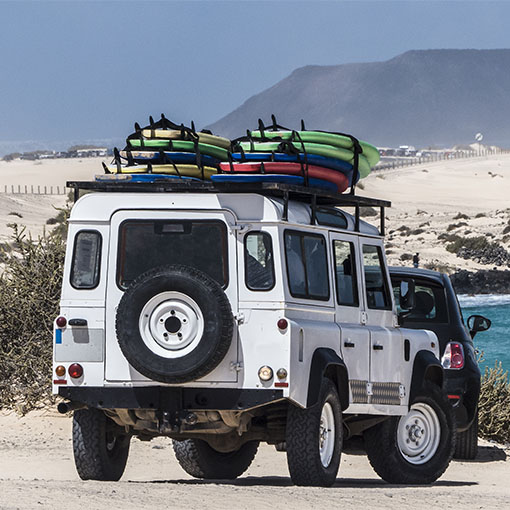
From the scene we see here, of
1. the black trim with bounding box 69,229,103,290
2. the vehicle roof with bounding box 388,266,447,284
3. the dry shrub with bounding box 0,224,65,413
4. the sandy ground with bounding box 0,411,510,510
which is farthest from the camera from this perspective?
the dry shrub with bounding box 0,224,65,413

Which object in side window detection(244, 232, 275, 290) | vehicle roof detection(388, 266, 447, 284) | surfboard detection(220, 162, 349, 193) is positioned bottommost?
side window detection(244, 232, 275, 290)

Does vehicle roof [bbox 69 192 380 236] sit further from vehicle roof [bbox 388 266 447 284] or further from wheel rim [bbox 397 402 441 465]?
→ vehicle roof [bbox 388 266 447 284]

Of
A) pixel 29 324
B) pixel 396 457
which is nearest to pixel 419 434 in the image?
pixel 396 457

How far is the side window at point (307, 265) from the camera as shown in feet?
28.9

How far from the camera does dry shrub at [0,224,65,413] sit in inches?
569

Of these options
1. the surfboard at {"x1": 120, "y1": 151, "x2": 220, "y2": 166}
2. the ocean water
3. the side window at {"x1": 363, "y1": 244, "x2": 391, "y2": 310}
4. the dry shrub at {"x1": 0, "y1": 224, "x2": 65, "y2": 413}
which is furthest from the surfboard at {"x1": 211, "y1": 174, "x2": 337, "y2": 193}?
the ocean water

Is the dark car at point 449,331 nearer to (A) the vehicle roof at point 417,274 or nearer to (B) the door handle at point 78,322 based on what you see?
(A) the vehicle roof at point 417,274

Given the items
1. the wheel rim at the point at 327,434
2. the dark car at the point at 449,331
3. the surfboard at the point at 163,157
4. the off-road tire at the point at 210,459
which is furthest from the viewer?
the dark car at the point at 449,331

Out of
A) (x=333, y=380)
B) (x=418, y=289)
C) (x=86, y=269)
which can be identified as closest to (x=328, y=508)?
(x=333, y=380)

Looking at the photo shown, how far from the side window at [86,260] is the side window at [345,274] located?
5.89 feet

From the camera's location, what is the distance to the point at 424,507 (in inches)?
311

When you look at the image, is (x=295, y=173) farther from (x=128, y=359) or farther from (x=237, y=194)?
(x=128, y=359)

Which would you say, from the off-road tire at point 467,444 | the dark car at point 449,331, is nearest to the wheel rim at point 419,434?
the dark car at point 449,331

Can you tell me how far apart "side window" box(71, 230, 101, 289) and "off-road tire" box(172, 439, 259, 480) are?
2.37 m
